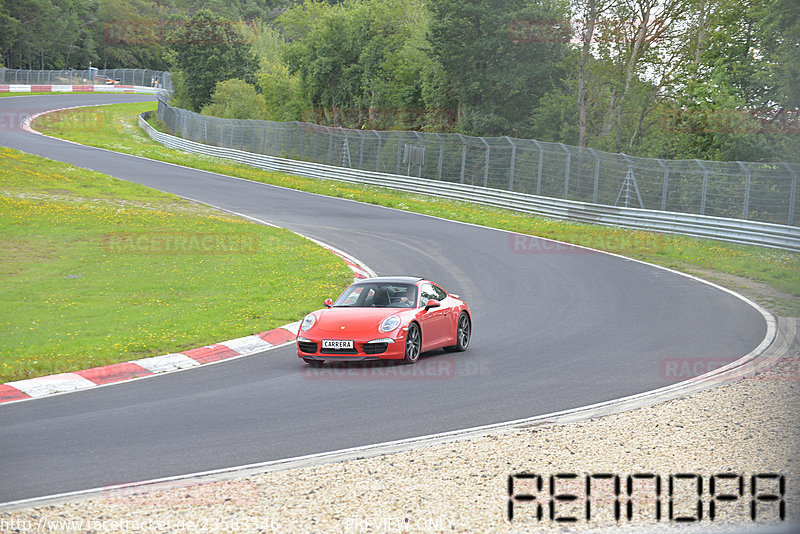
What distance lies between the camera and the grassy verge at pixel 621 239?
2165 centimetres

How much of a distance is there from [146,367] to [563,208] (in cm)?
2350

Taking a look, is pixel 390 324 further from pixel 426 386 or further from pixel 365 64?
pixel 365 64

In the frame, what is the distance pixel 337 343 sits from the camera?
12.6 meters

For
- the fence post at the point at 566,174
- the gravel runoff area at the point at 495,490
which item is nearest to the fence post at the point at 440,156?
the fence post at the point at 566,174

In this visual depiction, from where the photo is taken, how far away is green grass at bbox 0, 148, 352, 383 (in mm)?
13992

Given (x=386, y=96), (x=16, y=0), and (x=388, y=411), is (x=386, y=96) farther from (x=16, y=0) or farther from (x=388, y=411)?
(x=16, y=0)

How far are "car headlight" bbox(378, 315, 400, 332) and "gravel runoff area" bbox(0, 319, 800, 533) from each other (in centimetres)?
408

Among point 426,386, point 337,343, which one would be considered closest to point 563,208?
point 337,343

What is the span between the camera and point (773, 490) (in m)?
6.75

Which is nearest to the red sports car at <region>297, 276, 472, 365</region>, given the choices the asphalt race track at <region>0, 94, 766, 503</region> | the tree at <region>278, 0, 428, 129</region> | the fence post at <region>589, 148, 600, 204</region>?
the asphalt race track at <region>0, 94, 766, 503</region>

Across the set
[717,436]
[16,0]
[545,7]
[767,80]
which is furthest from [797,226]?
[16,0]

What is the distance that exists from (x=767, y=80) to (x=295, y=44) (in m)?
39.4

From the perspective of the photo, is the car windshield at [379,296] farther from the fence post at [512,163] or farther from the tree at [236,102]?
the tree at [236,102]

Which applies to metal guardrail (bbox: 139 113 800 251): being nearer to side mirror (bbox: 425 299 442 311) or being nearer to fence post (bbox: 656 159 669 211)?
fence post (bbox: 656 159 669 211)
